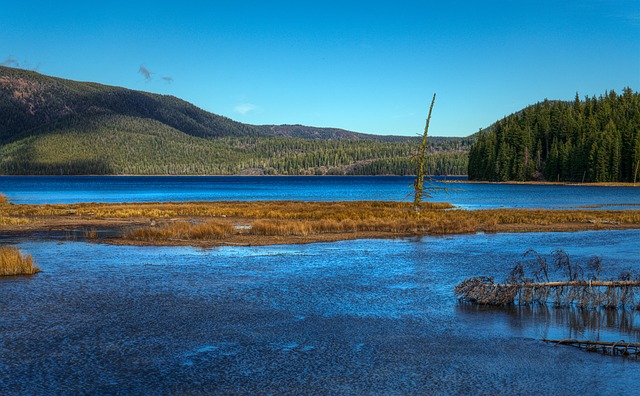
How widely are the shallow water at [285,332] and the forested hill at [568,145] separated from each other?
123052 mm

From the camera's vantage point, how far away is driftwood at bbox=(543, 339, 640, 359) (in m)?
13.4

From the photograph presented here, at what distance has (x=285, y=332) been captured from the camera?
15.3 meters

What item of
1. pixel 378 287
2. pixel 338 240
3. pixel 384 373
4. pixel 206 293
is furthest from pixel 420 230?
pixel 384 373

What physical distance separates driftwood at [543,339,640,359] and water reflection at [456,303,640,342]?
2.68 feet

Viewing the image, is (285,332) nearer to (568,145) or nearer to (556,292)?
(556,292)

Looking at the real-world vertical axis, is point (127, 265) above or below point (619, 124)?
below

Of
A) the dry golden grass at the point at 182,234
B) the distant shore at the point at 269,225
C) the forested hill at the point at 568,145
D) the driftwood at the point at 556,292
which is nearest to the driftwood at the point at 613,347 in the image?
the driftwood at the point at 556,292

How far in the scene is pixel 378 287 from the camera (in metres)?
21.3

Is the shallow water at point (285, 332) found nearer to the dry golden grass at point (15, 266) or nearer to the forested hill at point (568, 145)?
the dry golden grass at point (15, 266)

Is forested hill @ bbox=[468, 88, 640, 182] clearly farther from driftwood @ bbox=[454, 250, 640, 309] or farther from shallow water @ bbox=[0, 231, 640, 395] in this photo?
driftwood @ bbox=[454, 250, 640, 309]

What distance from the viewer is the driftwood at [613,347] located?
528 inches

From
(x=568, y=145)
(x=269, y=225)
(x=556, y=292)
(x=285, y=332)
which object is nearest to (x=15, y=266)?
(x=285, y=332)

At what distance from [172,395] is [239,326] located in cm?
498

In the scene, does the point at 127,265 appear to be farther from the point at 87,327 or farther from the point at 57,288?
A: the point at 87,327
